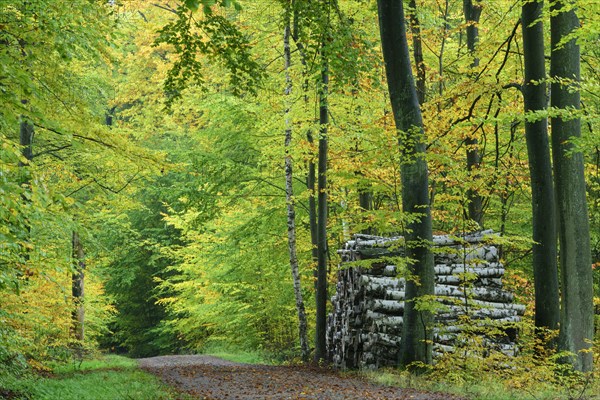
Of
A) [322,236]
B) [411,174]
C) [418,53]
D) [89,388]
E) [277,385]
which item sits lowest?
[277,385]

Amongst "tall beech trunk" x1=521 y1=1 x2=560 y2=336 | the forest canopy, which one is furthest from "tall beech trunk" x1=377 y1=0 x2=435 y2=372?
"tall beech trunk" x1=521 y1=1 x2=560 y2=336

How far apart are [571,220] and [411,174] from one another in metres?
2.93

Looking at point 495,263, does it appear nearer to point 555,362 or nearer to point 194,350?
point 555,362

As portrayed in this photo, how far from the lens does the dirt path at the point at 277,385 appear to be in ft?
28.4

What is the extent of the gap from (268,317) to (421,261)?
44.6 feet

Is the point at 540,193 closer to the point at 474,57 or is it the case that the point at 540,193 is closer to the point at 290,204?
the point at 474,57

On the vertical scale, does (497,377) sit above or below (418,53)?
below

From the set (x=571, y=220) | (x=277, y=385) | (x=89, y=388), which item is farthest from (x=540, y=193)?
(x=89, y=388)

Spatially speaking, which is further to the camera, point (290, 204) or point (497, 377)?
point (290, 204)

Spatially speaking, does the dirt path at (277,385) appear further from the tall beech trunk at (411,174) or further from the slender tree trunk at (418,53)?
the slender tree trunk at (418,53)

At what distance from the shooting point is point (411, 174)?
34.2 ft

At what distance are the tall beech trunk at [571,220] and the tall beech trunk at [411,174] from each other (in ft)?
7.85

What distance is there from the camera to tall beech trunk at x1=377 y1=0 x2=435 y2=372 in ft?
33.6

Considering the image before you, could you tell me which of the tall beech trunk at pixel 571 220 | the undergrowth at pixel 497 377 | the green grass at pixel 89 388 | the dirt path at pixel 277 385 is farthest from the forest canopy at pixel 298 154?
Answer: the dirt path at pixel 277 385
